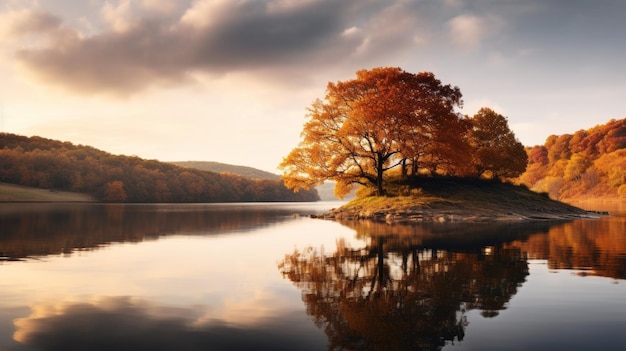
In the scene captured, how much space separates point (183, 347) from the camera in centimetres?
688

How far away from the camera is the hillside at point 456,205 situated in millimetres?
44938

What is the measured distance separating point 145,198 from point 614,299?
17727 cm

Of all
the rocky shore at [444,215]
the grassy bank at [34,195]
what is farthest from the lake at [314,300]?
the grassy bank at [34,195]

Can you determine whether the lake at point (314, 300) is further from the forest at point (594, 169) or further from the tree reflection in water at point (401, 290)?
the forest at point (594, 169)

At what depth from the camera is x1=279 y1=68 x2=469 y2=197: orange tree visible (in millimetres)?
49156

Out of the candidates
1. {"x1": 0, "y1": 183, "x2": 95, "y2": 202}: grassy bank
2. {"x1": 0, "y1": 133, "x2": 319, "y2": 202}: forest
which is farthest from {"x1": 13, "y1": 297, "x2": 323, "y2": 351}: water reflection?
{"x1": 0, "y1": 133, "x2": 319, "y2": 202}: forest

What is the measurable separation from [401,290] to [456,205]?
3910cm

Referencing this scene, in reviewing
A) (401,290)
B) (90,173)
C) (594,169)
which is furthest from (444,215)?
(594,169)

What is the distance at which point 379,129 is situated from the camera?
49.4m

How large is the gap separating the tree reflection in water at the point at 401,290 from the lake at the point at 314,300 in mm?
44

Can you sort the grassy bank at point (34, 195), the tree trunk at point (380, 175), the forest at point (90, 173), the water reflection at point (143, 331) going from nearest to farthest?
the water reflection at point (143, 331) < the tree trunk at point (380, 175) < the grassy bank at point (34, 195) < the forest at point (90, 173)

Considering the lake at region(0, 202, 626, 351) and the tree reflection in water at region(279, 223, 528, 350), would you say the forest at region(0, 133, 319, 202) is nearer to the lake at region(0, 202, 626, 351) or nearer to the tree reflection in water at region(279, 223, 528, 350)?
the lake at region(0, 202, 626, 351)

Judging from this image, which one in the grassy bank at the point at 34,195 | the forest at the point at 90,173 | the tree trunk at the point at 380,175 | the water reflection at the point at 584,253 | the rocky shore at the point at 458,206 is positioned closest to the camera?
the water reflection at the point at 584,253

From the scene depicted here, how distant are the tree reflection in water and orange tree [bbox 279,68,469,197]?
31.3 m
